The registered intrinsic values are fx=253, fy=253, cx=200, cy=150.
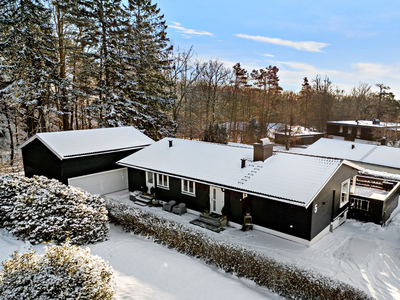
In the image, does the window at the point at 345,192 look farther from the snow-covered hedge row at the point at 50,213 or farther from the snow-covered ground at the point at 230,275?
the snow-covered hedge row at the point at 50,213

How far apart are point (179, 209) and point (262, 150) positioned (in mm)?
5507

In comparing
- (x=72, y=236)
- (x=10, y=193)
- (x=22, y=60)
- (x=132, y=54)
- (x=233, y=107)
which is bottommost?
(x=72, y=236)

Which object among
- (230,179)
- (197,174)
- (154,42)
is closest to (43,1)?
(154,42)

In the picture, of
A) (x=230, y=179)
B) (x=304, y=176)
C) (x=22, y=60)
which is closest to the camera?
(x=304, y=176)

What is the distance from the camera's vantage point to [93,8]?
24.4 meters

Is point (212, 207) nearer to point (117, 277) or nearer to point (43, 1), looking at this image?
point (117, 277)

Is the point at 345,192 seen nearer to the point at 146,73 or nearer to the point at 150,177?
the point at 150,177

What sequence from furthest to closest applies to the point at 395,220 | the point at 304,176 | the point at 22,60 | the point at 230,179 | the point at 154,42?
the point at 154,42
the point at 22,60
the point at 395,220
the point at 230,179
the point at 304,176

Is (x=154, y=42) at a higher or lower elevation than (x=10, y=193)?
higher

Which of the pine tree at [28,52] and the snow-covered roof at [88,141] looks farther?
the pine tree at [28,52]

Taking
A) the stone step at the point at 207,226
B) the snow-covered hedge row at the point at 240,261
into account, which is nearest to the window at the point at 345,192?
the snow-covered hedge row at the point at 240,261

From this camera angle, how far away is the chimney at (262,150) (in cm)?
1341

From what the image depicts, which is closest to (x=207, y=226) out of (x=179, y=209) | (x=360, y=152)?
(x=179, y=209)

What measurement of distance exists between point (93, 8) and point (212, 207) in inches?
900
